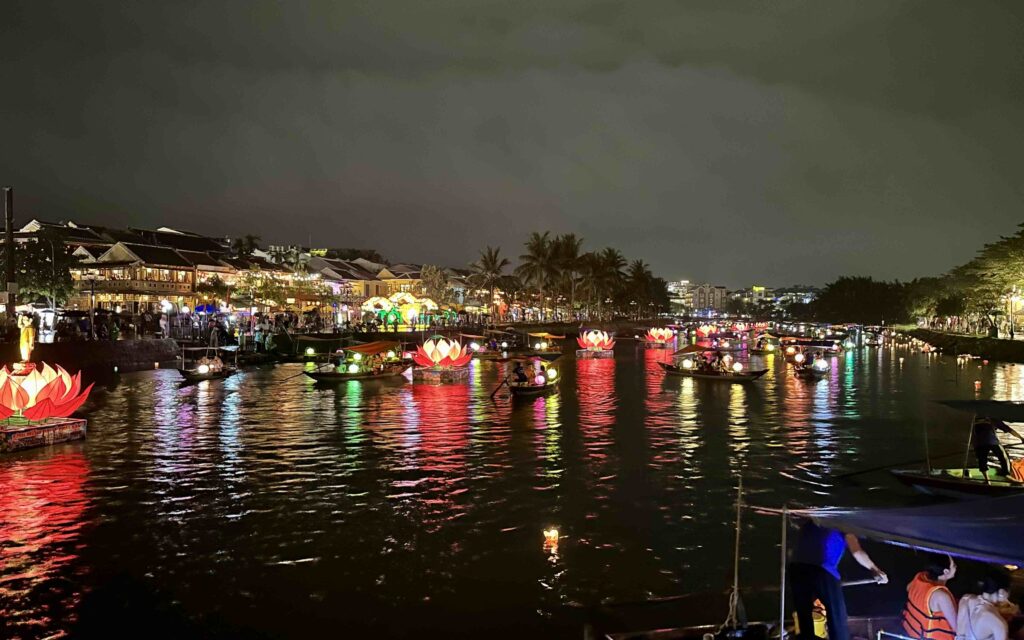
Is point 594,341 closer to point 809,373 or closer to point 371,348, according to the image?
point 809,373

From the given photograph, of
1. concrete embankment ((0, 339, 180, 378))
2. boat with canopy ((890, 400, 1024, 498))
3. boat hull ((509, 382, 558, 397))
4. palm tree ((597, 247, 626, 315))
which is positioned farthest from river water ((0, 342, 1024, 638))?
palm tree ((597, 247, 626, 315))

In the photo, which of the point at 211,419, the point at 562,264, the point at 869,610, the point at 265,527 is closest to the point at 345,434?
the point at 211,419

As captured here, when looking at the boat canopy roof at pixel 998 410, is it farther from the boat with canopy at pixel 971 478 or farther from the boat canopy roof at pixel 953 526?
the boat canopy roof at pixel 953 526

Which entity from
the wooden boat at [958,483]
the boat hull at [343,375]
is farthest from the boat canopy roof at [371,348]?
the wooden boat at [958,483]

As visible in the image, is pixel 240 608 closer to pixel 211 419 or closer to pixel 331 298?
pixel 211 419

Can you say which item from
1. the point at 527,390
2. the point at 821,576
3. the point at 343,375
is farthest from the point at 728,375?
the point at 821,576

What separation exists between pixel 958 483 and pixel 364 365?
32651mm

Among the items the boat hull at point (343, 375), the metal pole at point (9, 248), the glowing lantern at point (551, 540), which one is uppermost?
the metal pole at point (9, 248)

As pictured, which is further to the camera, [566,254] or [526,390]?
[566,254]

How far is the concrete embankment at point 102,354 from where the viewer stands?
37500 mm

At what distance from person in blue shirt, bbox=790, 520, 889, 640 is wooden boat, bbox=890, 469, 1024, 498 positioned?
27.9 ft

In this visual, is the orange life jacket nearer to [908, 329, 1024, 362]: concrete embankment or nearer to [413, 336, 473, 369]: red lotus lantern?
[413, 336, 473, 369]: red lotus lantern

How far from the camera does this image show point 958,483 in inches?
584

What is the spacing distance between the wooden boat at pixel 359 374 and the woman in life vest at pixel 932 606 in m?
35.5
